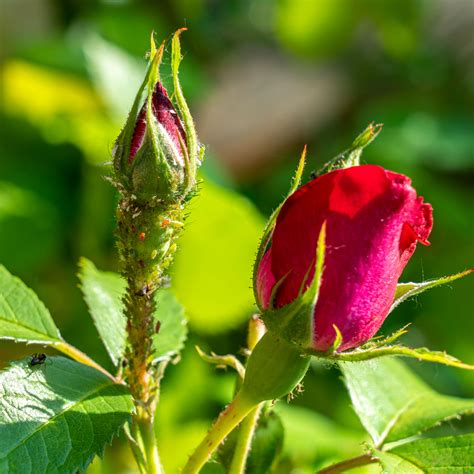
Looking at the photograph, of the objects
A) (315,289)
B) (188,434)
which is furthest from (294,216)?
(188,434)

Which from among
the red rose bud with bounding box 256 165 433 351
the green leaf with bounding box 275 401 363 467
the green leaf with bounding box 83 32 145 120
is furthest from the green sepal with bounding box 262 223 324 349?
the green leaf with bounding box 83 32 145 120

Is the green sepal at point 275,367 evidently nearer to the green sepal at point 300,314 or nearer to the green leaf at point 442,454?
the green sepal at point 300,314

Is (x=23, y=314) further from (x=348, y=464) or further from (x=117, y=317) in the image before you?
(x=348, y=464)

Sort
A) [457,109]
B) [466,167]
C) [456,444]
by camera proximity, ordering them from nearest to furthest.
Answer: [456,444], [466,167], [457,109]

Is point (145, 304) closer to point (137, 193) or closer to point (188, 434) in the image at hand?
point (137, 193)

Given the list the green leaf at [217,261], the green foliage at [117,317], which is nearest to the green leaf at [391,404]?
A: the green foliage at [117,317]

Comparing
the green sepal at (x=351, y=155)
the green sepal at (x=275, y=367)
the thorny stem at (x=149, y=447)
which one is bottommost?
the thorny stem at (x=149, y=447)
